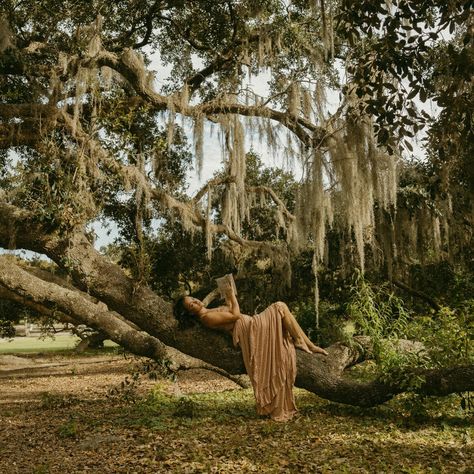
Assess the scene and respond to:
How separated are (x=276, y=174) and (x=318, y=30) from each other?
4988 mm

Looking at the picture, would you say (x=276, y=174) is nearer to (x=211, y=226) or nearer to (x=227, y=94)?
(x=211, y=226)

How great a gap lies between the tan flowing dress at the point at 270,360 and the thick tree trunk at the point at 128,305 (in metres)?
0.20

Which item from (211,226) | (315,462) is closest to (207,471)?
(315,462)

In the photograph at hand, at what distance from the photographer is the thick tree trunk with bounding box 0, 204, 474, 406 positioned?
19.7 ft

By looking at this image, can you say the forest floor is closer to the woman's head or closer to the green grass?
the woman's head

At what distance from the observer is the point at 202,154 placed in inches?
354

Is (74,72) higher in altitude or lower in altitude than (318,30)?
lower

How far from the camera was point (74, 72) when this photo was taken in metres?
8.19

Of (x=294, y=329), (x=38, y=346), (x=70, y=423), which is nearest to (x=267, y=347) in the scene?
Answer: (x=294, y=329)

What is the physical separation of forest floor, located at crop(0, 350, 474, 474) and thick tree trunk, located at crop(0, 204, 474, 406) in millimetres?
371

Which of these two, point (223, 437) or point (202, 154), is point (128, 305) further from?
point (202, 154)

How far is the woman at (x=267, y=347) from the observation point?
19.1 feet

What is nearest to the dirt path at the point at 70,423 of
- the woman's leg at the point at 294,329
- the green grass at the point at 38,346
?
the woman's leg at the point at 294,329

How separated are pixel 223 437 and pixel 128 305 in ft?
6.45
